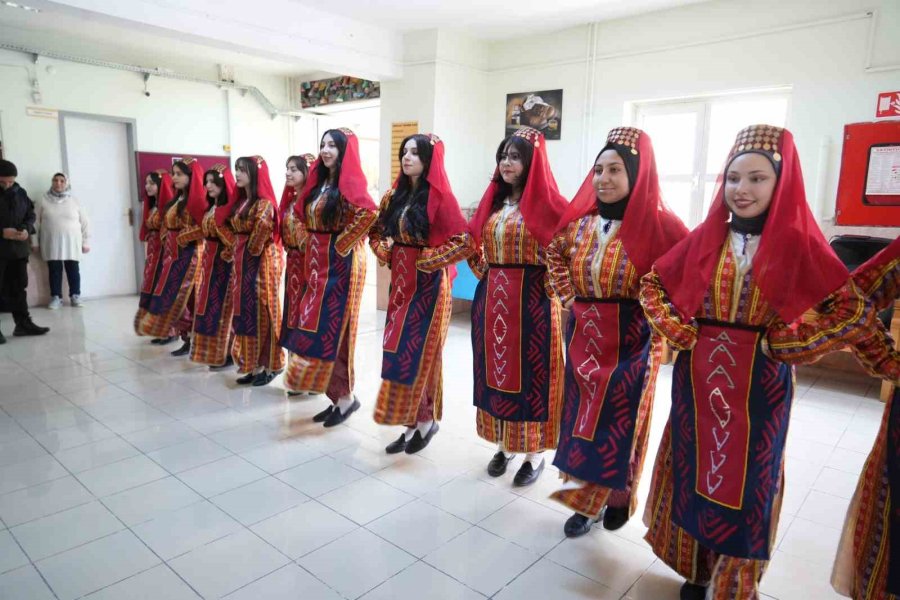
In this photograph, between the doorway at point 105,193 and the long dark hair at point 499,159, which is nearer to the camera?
the long dark hair at point 499,159

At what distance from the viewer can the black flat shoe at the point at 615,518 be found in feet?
7.82

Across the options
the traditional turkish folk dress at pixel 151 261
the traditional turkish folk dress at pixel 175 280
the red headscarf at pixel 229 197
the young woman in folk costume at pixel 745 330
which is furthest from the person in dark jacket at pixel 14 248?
the young woman in folk costume at pixel 745 330

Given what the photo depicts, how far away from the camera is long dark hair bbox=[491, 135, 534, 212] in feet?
8.22

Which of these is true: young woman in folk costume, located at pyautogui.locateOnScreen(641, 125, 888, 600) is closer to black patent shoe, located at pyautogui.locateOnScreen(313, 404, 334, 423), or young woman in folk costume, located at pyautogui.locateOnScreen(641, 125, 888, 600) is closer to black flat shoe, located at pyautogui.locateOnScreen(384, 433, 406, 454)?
→ black flat shoe, located at pyautogui.locateOnScreen(384, 433, 406, 454)

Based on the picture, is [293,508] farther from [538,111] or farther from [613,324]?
[538,111]

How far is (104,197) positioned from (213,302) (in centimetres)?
430

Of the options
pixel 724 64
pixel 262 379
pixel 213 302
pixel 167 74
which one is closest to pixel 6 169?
pixel 167 74

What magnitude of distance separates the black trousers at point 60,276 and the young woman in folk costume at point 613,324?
21.8ft

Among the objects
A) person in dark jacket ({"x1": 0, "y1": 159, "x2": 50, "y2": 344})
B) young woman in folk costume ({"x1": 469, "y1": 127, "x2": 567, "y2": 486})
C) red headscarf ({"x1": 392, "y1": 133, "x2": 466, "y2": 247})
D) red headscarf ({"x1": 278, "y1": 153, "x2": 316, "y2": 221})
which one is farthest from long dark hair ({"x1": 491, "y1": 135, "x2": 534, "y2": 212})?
person in dark jacket ({"x1": 0, "y1": 159, "x2": 50, "y2": 344})

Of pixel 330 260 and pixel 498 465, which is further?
pixel 330 260

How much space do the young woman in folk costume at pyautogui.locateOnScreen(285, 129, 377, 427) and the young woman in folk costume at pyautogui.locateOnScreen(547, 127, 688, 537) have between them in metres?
1.44

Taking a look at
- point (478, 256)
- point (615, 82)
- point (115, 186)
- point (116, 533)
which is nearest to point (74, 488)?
point (116, 533)

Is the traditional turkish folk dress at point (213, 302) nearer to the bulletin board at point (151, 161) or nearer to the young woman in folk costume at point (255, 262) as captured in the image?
the young woman in folk costume at point (255, 262)

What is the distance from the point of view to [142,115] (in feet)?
24.5
